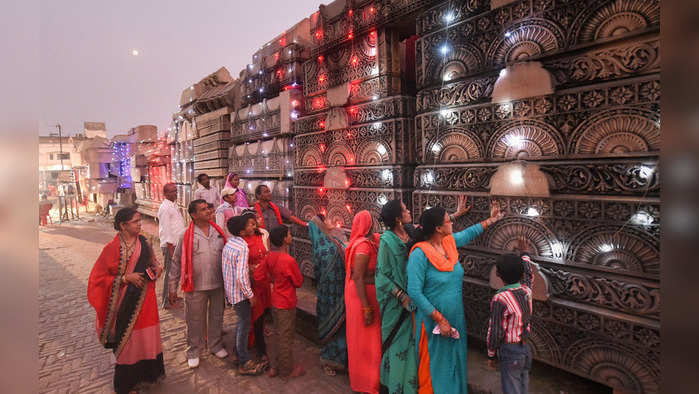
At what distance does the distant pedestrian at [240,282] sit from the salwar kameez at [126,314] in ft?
2.52

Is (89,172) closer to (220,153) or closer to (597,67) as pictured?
(220,153)

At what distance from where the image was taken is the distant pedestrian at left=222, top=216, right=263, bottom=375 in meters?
3.42

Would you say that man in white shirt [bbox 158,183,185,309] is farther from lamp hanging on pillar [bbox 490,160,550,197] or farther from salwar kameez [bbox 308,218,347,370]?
lamp hanging on pillar [bbox 490,160,550,197]

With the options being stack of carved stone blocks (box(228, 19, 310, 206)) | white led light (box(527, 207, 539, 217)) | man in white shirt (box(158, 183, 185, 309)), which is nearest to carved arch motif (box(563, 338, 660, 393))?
white led light (box(527, 207, 539, 217))

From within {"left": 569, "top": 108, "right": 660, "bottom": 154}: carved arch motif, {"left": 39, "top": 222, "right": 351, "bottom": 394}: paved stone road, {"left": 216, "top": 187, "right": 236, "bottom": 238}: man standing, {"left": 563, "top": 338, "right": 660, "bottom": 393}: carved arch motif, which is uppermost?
{"left": 569, "top": 108, "right": 660, "bottom": 154}: carved arch motif

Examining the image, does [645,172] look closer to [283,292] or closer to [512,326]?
[512,326]

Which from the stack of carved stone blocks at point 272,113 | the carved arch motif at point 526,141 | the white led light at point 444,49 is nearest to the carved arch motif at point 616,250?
the carved arch motif at point 526,141

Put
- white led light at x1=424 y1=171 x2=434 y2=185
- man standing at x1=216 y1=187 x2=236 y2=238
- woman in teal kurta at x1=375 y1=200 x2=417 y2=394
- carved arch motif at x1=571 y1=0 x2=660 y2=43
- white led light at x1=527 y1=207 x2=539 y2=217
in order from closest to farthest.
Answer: carved arch motif at x1=571 y1=0 x2=660 y2=43, woman in teal kurta at x1=375 y1=200 x2=417 y2=394, white led light at x1=527 y1=207 x2=539 y2=217, white led light at x1=424 y1=171 x2=434 y2=185, man standing at x1=216 y1=187 x2=236 y2=238

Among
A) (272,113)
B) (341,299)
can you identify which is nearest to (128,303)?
(341,299)

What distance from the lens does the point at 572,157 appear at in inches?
113

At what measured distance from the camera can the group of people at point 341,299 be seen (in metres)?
2.65

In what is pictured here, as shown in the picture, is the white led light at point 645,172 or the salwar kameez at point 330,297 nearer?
the white led light at point 645,172

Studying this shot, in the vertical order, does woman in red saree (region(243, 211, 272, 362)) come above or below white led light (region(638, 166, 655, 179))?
below

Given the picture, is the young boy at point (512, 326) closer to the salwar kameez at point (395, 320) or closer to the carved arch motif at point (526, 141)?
the salwar kameez at point (395, 320)
